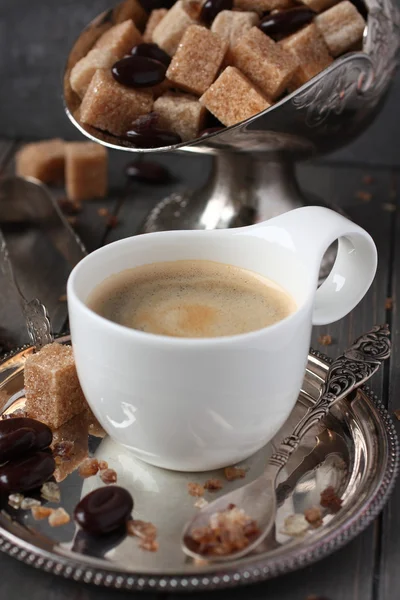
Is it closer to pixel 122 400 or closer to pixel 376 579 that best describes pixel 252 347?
pixel 122 400

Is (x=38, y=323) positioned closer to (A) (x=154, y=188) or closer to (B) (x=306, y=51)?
(B) (x=306, y=51)

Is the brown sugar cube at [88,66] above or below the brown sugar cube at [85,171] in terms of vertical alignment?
above

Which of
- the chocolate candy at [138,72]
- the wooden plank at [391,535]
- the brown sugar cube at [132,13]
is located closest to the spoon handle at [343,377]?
the wooden plank at [391,535]

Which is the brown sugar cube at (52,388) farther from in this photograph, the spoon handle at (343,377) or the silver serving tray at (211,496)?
the spoon handle at (343,377)

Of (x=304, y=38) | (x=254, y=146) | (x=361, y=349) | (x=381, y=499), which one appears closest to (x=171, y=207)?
(x=254, y=146)

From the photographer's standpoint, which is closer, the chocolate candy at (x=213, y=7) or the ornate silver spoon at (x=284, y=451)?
the ornate silver spoon at (x=284, y=451)
